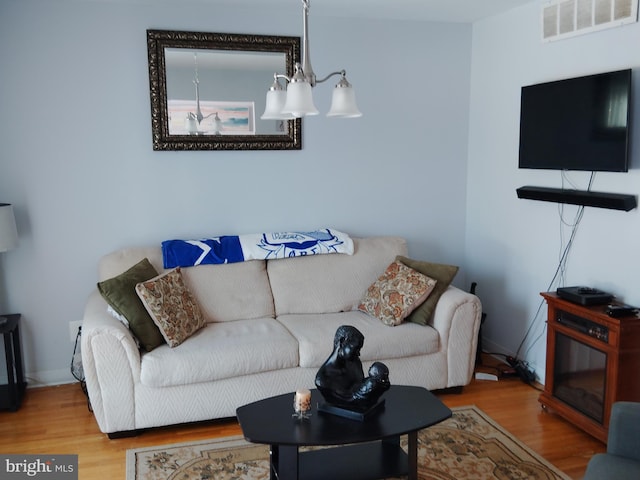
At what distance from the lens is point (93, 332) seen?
119 inches

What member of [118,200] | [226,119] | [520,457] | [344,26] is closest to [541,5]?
[344,26]

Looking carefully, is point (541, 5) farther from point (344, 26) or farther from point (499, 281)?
point (499, 281)

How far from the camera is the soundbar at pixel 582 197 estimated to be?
3.11 meters

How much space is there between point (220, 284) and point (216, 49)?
1.53 m

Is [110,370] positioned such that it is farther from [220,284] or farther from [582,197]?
[582,197]

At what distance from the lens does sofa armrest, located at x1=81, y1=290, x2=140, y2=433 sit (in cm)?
304

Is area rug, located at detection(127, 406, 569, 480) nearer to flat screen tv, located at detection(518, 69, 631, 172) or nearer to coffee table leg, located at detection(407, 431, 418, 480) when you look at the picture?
coffee table leg, located at detection(407, 431, 418, 480)

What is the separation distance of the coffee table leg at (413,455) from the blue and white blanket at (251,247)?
172cm

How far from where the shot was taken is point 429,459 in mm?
2947

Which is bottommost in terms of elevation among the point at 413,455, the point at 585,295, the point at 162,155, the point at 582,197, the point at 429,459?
the point at 429,459

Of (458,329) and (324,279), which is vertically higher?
(324,279)

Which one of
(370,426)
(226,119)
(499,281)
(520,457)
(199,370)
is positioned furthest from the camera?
(499,281)

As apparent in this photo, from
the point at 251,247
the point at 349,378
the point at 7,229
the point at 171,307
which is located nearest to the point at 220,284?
the point at 251,247

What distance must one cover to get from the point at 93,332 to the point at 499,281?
8.97ft
